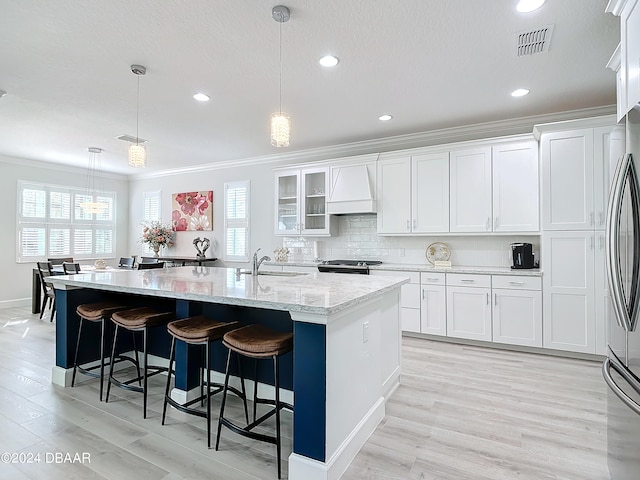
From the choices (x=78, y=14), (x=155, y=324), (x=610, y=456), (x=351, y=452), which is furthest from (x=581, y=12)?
(x=155, y=324)

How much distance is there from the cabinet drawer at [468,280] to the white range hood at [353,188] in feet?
4.68

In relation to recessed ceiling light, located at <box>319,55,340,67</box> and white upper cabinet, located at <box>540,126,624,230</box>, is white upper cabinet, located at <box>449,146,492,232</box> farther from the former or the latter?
recessed ceiling light, located at <box>319,55,340,67</box>

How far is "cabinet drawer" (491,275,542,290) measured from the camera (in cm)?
380

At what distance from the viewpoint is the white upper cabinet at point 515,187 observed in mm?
4016

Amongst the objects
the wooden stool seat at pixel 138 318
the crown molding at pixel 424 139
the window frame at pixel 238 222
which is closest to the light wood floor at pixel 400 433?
the wooden stool seat at pixel 138 318

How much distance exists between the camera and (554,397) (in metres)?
2.78

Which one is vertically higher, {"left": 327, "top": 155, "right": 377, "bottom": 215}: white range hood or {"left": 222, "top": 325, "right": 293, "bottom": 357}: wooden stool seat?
{"left": 327, "top": 155, "right": 377, "bottom": 215}: white range hood

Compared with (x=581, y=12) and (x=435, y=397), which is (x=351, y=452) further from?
(x=581, y=12)

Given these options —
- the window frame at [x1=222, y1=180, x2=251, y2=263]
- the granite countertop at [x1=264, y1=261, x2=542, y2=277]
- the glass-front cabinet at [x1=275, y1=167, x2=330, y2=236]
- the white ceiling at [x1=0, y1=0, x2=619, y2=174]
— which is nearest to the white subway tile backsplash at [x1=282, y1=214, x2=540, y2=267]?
the granite countertop at [x1=264, y1=261, x2=542, y2=277]

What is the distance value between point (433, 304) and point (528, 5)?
3097mm

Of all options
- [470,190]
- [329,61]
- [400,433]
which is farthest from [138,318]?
[470,190]

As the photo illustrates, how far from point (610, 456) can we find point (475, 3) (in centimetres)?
267

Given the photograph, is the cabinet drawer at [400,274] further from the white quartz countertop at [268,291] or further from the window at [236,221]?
the window at [236,221]

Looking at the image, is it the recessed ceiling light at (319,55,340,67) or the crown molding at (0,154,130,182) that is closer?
the recessed ceiling light at (319,55,340,67)
